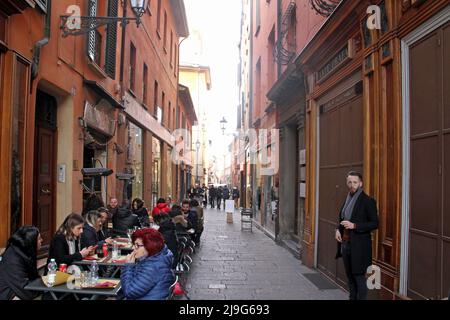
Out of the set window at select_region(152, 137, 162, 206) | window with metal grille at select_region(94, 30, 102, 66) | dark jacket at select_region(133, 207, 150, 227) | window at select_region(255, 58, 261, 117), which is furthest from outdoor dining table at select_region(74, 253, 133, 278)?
window at select_region(255, 58, 261, 117)

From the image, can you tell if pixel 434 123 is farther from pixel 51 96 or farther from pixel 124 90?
pixel 124 90

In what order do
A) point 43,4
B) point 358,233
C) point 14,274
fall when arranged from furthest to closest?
1. point 43,4
2. point 358,233
3. point 14,274

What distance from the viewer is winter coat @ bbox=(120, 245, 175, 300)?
13.3 ft

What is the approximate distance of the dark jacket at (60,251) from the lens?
5.49 m

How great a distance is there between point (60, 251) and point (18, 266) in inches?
43.5

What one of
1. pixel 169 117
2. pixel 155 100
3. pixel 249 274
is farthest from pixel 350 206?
pixel 169 117

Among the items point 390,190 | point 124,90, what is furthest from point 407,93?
point 124,90

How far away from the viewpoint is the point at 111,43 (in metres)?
11.7

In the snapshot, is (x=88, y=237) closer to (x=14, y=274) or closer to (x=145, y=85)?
(x=14, y=274)

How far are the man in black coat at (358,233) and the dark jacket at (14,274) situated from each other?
3.52 meters

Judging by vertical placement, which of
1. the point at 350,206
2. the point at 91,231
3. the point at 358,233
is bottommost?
the point at 91,231

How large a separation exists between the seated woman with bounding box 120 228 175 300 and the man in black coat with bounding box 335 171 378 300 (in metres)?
2.30

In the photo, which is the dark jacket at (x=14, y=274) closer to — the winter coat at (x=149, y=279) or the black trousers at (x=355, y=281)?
the winter coat at (x=149, y=279)

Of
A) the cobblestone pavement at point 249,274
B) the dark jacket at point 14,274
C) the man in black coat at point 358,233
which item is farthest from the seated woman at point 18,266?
the man in black coat at point 358,233
